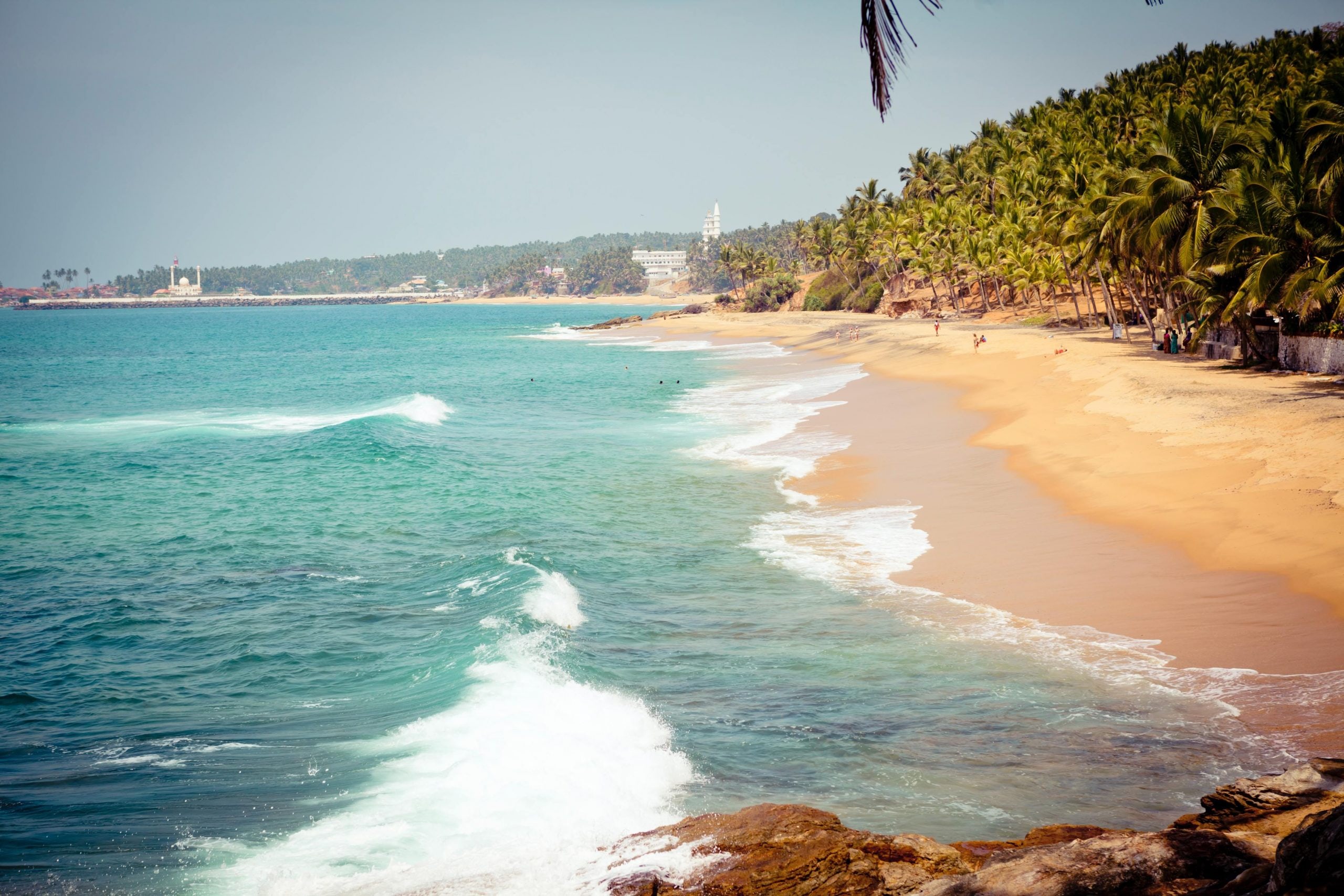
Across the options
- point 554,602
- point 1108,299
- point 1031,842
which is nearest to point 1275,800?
point 1031,842

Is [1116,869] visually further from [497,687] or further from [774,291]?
[774,291]

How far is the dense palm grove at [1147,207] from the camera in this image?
84.4 ft

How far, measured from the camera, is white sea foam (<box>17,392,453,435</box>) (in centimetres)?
3850

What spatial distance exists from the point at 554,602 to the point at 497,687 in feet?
10.5

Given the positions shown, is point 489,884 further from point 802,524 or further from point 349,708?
point 802,524

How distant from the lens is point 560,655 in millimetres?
12844

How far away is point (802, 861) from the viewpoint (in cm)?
635

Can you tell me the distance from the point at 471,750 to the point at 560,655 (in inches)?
107

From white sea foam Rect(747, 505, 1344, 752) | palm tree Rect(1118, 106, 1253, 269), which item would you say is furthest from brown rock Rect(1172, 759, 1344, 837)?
palm tree Rect(1118, 106, 1253, 269)

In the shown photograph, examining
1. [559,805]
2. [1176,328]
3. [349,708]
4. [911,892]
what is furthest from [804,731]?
[1176,328]

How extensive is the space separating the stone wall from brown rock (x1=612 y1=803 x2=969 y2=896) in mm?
27146

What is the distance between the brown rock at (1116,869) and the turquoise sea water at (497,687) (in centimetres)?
251

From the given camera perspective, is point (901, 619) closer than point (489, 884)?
No

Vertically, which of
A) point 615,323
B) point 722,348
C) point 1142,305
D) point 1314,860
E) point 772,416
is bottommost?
point 772,416
